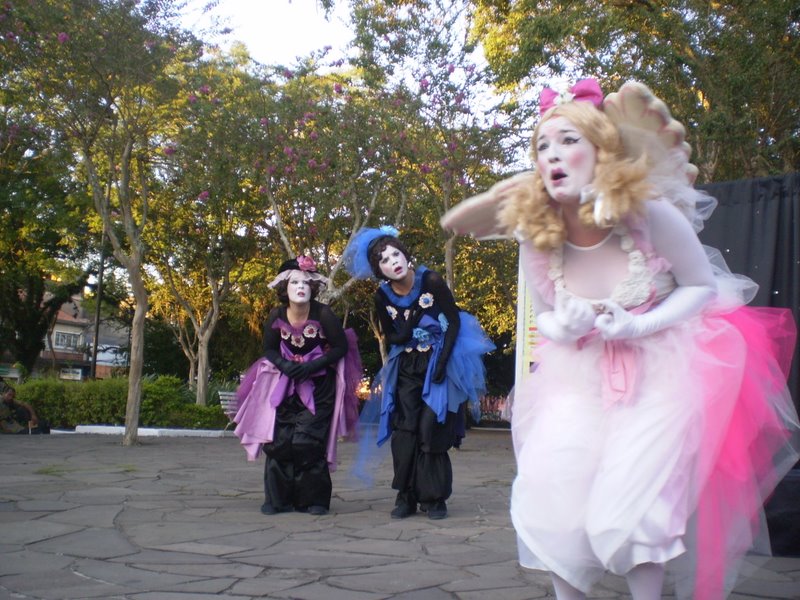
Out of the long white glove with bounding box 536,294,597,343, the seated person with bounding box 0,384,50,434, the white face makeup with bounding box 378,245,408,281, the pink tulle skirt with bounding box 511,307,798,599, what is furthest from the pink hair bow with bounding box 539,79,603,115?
the seated person with bounding box 0,384,50,434

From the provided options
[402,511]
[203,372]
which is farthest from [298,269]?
[203,372]

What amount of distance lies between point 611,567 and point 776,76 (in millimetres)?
12478

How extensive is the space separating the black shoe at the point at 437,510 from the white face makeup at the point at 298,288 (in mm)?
1602

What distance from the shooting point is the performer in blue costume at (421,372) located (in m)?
6.23

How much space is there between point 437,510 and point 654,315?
352 centimetres

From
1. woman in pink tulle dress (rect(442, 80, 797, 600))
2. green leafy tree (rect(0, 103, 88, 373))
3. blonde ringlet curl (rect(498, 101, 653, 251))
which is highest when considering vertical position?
green leafy tree (rect(0, 103, 88, 373))

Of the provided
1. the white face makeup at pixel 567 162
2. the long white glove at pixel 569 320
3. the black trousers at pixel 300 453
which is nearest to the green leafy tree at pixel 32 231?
the black trousers at pixel 300 453

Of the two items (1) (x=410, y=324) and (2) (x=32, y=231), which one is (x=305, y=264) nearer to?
(1) (x=410, y=324)

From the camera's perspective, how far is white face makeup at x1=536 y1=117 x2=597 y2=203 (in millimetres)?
3166

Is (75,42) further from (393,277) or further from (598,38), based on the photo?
(393,277)

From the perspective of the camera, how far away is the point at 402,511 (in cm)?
629

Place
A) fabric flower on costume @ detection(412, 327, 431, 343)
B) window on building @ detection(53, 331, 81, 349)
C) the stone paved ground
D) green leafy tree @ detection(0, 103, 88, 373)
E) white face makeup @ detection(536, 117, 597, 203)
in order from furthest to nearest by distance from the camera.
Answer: window on building @ detection(53, 331, 81, 349), green leafy tree @ detection(0, 103, 88, 373), fabric flower on costume @ detection(412, 327, 431, 343), the stone paved ground, white face makeup @ detection(536, 117, 597, 203)

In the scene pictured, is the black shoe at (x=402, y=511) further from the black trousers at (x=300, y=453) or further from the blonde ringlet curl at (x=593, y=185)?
the blonde ringlet curl at (x=593, y=185)

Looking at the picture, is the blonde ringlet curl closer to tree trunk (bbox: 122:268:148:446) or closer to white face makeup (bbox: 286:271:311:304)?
white face makeup (bbox: 286:271:311:304)
